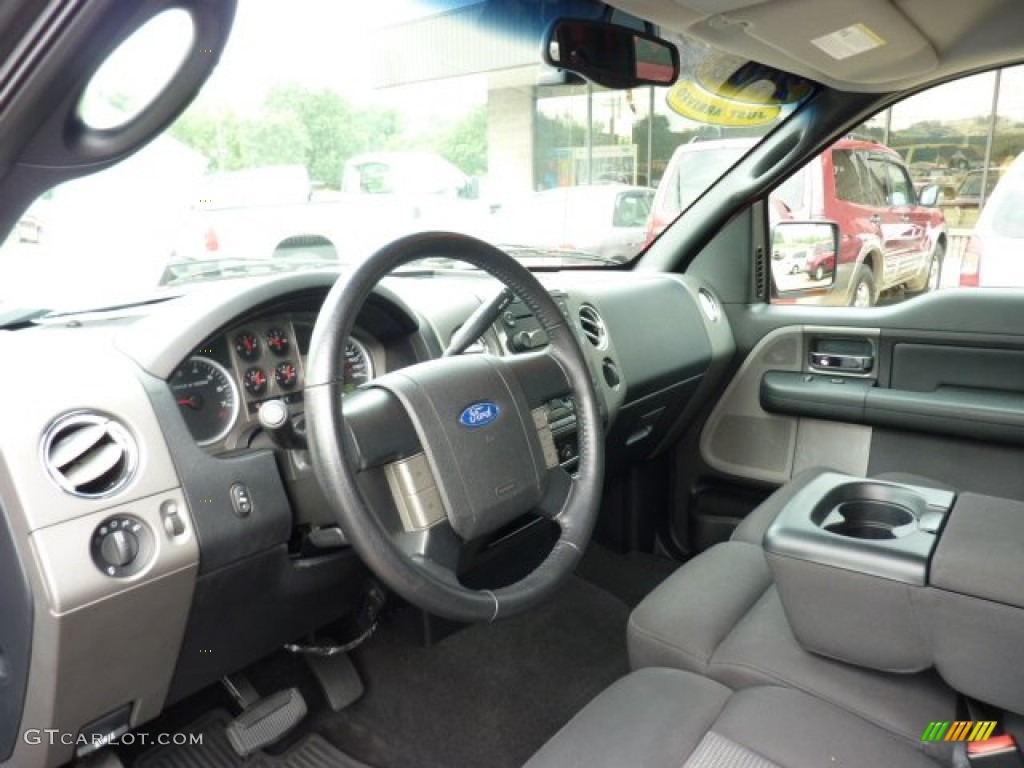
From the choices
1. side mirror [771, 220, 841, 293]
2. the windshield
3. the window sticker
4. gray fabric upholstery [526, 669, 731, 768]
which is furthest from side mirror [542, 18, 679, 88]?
gray fabric upholstery [526, 669, 731, 768]

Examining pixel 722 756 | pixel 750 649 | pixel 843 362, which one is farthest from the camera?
pixel 843 362

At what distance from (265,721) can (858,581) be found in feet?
4.45

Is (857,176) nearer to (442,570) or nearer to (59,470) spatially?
(442,570)

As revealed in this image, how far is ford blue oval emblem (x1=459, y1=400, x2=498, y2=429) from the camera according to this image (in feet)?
4.45

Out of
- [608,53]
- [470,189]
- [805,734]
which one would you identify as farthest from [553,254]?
[805,734]

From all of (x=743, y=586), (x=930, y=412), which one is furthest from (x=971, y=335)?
(x=743, y=586)

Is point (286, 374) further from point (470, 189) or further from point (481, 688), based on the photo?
point (470, 189)

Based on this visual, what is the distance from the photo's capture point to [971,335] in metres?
2.46

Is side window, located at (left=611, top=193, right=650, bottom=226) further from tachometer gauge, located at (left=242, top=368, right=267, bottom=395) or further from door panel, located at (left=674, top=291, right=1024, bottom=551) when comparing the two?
tachometer gauge, located at (left=242, top=368, right=267, bottom=395)

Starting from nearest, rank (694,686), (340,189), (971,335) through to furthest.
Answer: (694,686)
(340,189)
(971,335)

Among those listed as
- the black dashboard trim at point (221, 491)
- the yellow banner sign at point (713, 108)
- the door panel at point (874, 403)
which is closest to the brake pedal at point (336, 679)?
the black dashboard trim at point (221, 491)

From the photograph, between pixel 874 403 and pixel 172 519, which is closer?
pixel 172 519

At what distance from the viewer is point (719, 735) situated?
120 centimetres

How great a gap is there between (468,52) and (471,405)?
1632 millimetres
